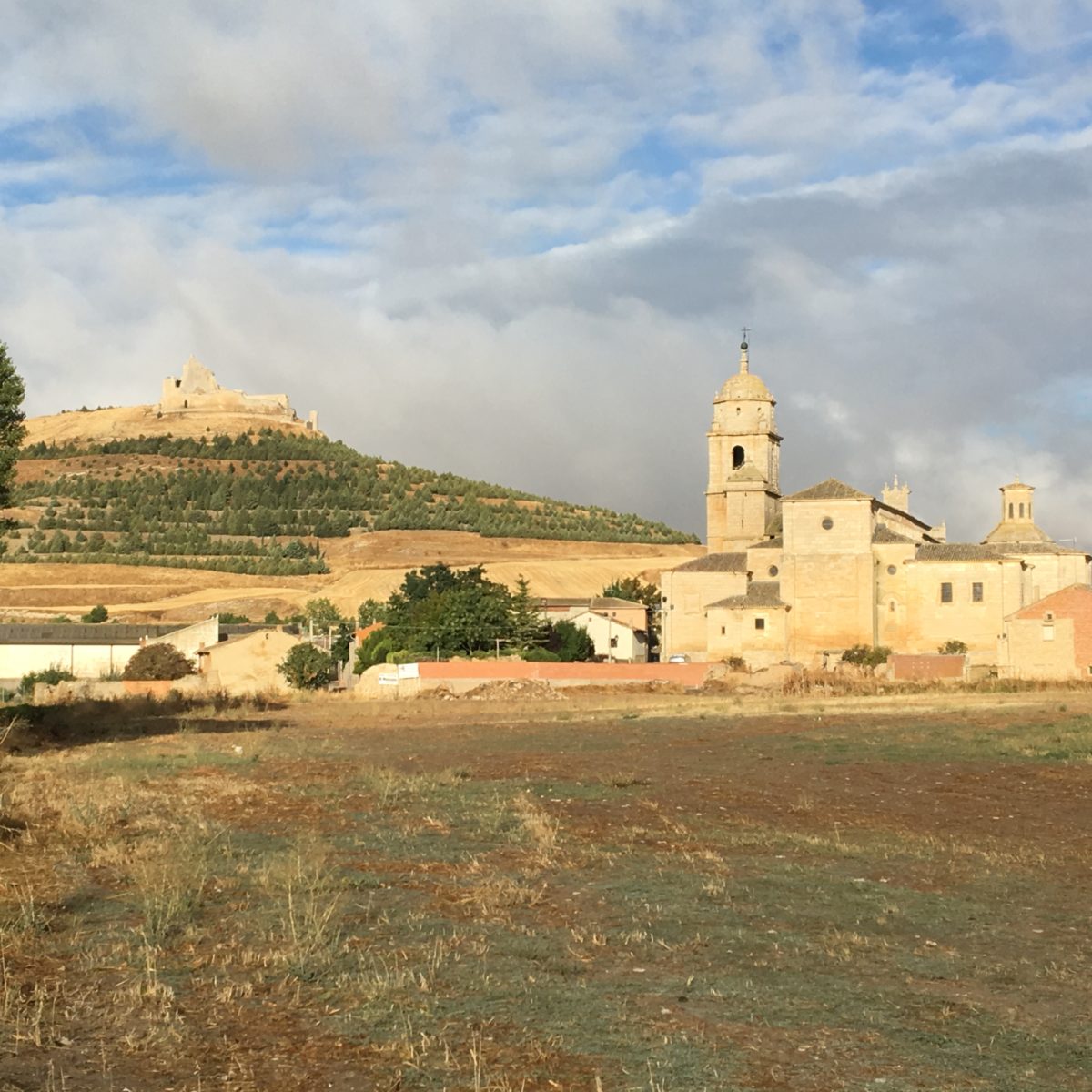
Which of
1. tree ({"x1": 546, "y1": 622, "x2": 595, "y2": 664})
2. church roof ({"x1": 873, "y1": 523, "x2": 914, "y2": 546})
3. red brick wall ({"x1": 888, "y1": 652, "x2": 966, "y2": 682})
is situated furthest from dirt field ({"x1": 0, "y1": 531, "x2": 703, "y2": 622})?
red brick wall ({"x1": 888, "y1": 652, "x2": 966, "y2": 682})

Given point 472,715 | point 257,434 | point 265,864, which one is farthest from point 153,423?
point 265,864

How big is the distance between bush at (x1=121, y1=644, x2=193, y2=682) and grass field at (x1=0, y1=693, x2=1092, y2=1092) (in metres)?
38.3

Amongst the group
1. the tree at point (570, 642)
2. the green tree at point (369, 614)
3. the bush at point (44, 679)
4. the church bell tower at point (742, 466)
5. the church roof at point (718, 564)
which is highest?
the church bell tower at point (742, 466)

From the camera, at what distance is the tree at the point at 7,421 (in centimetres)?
2722

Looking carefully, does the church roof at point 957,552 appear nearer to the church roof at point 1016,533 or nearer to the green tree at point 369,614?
the church roof at point 1016,533

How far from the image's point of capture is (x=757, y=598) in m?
61.2

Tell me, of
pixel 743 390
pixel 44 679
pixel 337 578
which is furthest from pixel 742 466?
pixel 337 578

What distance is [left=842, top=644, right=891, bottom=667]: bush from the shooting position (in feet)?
190

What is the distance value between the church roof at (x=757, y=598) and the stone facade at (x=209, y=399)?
11480cm

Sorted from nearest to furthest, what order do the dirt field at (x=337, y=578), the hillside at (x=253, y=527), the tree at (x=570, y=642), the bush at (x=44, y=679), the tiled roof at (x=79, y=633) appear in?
the bush at (x=44, y=679) → the tree at (x=570, y=642) → the tiled roof at (x=79, y=633) → the dirt field at (x=337, y=578) → the hillside at (x=253, y=527)

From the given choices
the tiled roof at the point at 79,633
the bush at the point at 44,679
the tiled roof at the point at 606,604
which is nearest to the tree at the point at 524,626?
the tiled roof at the point at 606,604

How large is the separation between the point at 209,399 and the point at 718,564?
382ft

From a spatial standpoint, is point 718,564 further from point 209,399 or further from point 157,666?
point 209,399

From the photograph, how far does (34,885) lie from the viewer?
1157 centimetres
